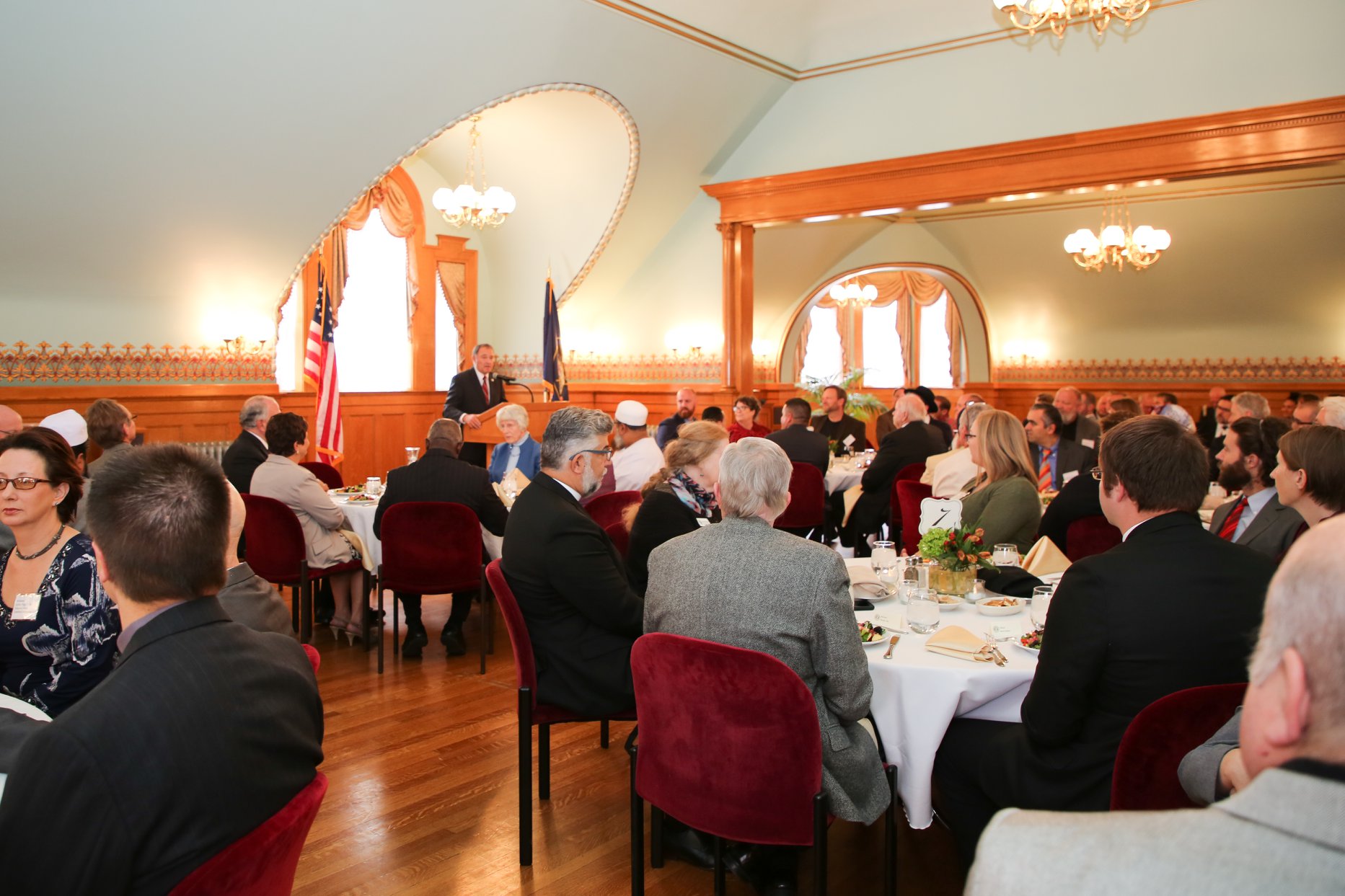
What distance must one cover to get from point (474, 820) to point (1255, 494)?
3.21 metres

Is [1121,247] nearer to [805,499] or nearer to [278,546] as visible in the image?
[805,499]

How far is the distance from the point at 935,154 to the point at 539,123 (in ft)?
13.2

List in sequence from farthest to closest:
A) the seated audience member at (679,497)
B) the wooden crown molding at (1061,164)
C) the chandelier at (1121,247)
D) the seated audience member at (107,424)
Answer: the chandelier at (1121,247), the wooden crown molding at (1061,164), the seated audience member at (107,424), the seated audience member at (679,497)

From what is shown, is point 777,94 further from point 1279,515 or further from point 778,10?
point 1279,515

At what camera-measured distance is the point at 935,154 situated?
9805 mm

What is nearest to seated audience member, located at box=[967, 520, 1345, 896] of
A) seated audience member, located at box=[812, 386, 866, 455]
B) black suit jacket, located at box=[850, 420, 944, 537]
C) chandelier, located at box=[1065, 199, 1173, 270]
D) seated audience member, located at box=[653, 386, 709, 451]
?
black suit jacket, located at box=[850, 420, 944, 537]

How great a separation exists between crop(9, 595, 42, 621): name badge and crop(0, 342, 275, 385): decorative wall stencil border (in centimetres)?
626

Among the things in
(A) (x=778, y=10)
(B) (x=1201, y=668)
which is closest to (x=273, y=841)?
(B) (x=1201, y=668)

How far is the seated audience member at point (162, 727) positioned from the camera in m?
1.35

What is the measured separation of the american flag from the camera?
9.10m

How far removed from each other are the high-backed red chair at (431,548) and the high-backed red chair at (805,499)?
2.47 meters

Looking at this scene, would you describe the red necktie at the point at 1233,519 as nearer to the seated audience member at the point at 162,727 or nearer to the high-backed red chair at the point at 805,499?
the high-backed red chair at the point at 805,499

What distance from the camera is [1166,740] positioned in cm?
201

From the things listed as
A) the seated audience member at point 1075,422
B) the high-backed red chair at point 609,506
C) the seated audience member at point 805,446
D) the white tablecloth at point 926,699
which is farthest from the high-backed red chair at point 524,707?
the seated audience member at point 1075,422
